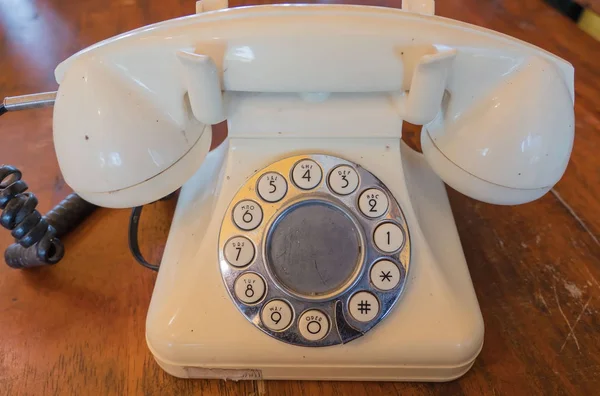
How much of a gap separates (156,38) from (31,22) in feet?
2.42

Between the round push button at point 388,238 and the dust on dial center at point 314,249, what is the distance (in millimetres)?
19

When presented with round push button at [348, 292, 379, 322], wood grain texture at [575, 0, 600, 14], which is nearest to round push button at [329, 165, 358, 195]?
round push button at [348, 292, 379, 322]

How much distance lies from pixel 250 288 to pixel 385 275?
13 centimetres

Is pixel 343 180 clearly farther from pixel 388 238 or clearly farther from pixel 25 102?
pixel 25 102

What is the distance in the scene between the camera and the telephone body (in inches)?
17.2

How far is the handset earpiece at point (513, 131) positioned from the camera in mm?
448

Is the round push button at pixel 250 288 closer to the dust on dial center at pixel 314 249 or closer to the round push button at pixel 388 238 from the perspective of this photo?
the dust on dial center at pixel 314 249

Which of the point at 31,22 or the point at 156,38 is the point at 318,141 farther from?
the point at 31,22

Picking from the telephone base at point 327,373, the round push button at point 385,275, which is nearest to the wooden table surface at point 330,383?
the telephone base at point 327,373

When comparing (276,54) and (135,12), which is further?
(135,12)

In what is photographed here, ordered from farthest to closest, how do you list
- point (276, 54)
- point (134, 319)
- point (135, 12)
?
point (135, 12) < point (134, 319) < point (276, 54)

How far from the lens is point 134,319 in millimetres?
562

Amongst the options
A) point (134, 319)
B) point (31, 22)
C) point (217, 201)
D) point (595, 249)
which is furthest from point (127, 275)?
point (31, 22)

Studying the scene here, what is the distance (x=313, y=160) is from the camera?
1.65 ft
